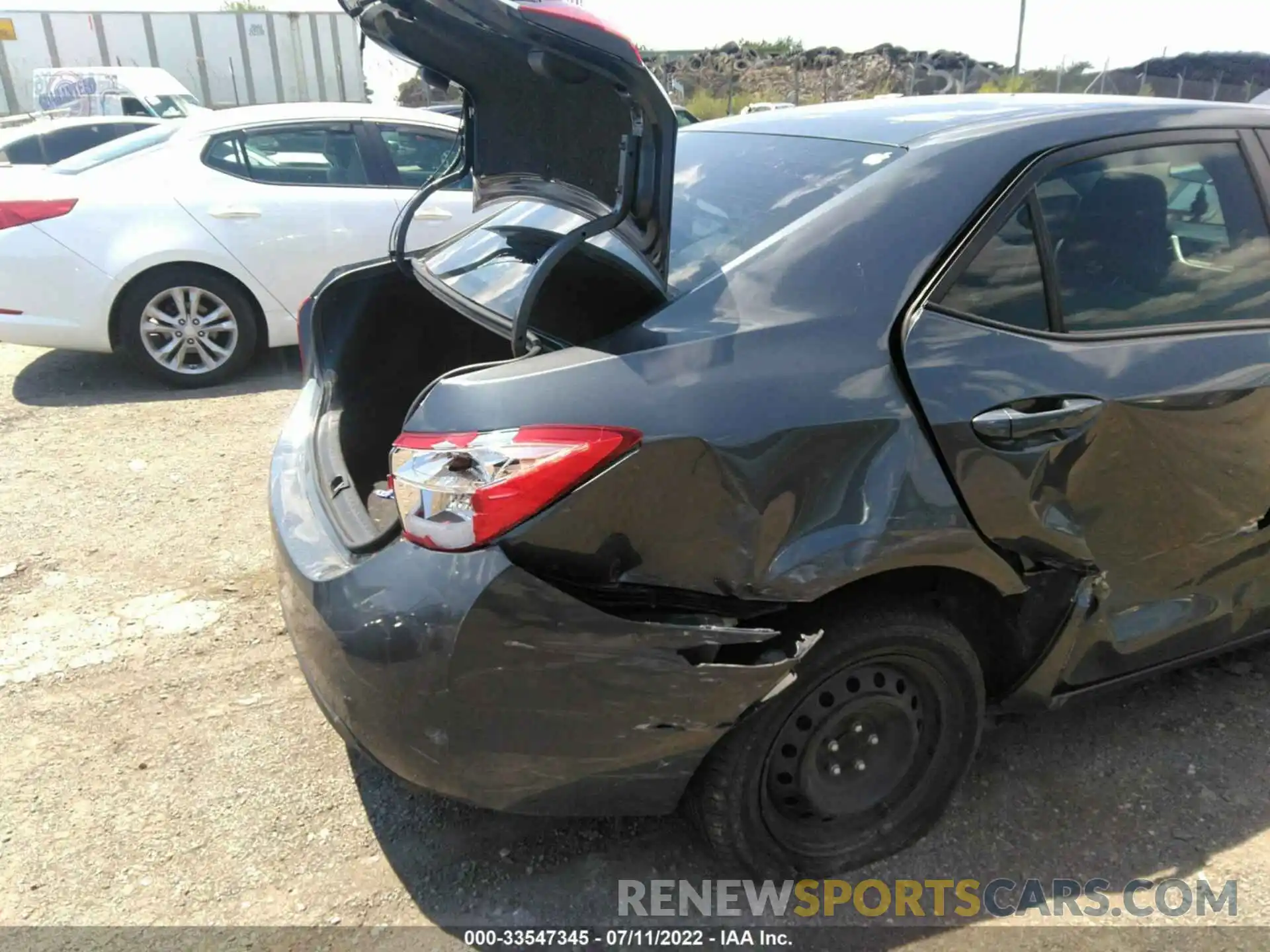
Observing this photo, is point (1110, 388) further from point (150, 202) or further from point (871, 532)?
point (150, 202)

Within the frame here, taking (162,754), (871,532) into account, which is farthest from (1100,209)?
(162,754)

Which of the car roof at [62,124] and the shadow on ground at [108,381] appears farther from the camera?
the car roof at [62,124]

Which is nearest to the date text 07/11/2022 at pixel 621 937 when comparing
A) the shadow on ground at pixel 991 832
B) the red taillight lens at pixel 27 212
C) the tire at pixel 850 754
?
the shadow on ground at pixel 991 832

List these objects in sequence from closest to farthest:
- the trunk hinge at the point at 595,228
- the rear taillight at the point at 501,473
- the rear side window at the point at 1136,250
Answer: the rear taillight at the point at 501,473 < the trunk hinge at the point at 595,228 < the rear side window at the point at 1136,250

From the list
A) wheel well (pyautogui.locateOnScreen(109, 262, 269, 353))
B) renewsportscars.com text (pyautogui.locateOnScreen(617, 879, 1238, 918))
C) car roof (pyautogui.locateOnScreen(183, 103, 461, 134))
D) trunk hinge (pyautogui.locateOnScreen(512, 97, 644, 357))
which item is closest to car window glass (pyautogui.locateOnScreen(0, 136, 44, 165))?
car roof (pyautogui.locateOnScreen(183, 103, 461, 134))

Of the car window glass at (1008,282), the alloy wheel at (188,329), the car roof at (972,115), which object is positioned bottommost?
the alloy wheel at (188,329)

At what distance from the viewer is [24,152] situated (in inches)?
395

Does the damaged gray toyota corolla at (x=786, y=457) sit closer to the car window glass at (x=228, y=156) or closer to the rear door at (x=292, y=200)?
the rear door at (x=292, y=200)

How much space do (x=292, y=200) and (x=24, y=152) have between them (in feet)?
20.3

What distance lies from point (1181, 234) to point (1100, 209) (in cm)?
30

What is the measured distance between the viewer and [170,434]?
16.4 ft

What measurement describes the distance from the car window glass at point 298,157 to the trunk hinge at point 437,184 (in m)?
3.57

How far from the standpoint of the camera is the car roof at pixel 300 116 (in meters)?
5.93

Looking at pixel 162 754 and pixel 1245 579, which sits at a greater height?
pixel 1245 579
